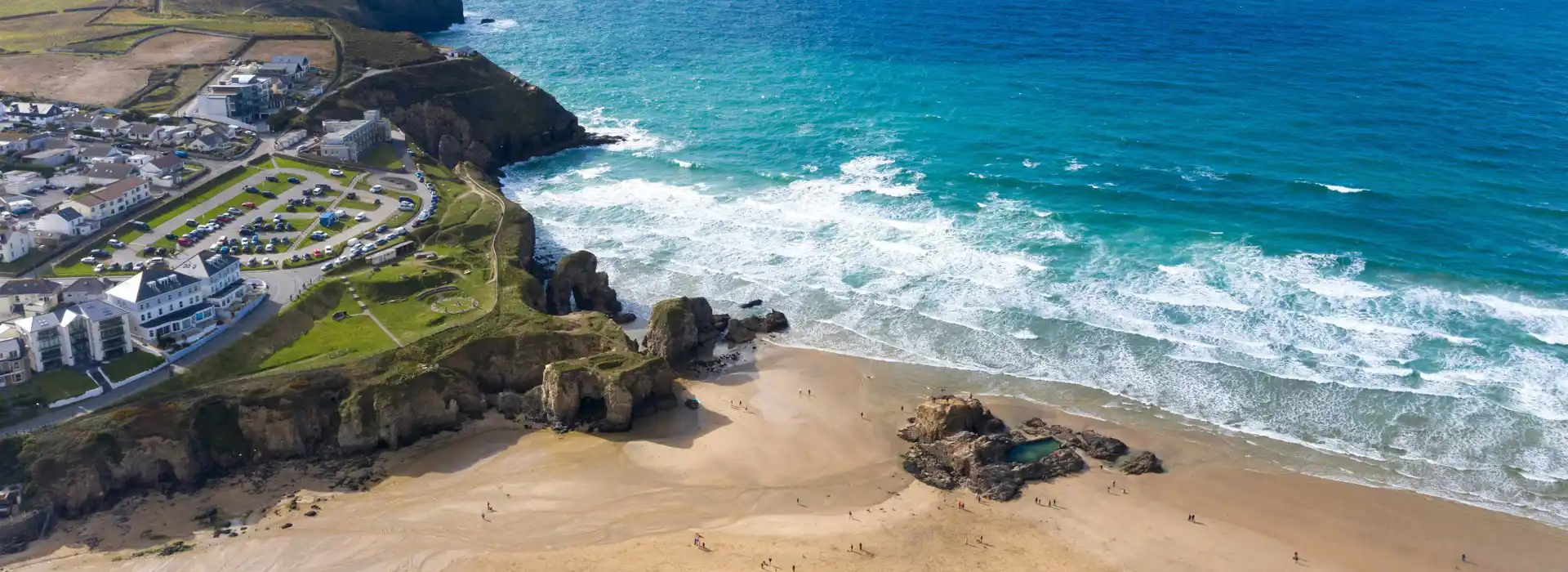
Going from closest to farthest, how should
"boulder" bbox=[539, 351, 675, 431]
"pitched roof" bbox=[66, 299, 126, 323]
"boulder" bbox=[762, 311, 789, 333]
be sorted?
"pitched roof" bbox=[66, 299, 126, 323] → "boulder" bbox=[539, 351, 675, 431] → "boulder" bbox=[762, 311, 789, 333]

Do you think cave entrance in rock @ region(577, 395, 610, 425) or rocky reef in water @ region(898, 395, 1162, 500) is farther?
cave entrance in rock @ region(577, 395, 610, 425)

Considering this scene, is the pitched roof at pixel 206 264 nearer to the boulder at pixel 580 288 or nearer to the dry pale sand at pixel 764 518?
the dry pale sand at pixel 764 518

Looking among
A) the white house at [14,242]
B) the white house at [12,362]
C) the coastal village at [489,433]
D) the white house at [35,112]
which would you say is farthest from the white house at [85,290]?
the white house at [35,112]

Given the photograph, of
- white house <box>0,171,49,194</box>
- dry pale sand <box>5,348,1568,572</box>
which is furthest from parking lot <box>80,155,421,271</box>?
dry pale sand <box>5,348,1568,572</box>

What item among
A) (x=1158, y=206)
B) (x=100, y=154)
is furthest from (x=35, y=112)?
(x=1158, y=206)

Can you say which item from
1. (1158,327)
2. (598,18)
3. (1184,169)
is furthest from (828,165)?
(598,18)

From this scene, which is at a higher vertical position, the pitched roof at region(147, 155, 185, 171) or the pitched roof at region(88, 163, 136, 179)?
the pitched roof at region(147, 155, 185, 171)

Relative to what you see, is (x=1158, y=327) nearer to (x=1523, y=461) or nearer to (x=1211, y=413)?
(x=1211, y=413)

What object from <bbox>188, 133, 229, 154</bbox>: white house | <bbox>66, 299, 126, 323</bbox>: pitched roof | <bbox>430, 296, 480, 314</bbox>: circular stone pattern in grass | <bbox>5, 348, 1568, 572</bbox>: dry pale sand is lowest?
<bbox>5, 348, 1568, 572</bbox>: dry pale sand

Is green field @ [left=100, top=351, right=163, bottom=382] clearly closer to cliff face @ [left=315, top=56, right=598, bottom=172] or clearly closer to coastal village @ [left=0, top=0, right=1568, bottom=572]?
coastal village @ [left=0, top=0, right=1568, bottom=572]
